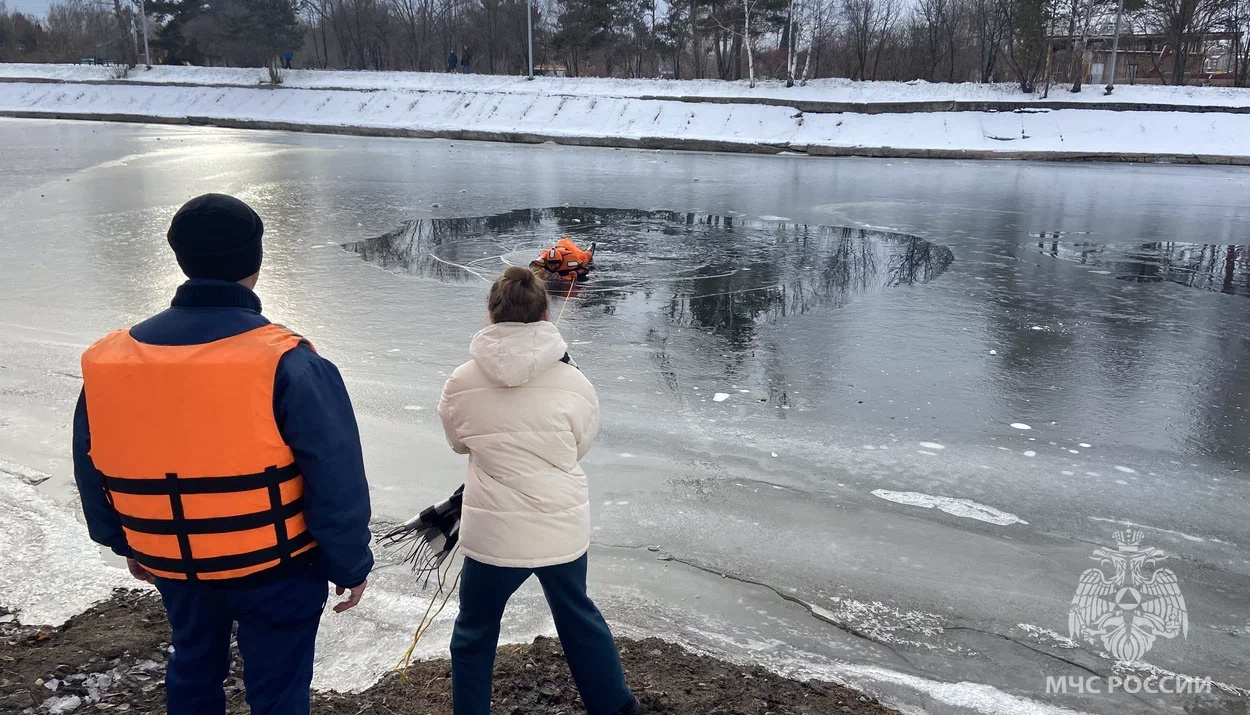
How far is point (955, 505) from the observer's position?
4723 millimetres

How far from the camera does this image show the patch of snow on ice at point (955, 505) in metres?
4.58

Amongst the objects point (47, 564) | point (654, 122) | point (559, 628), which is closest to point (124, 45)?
point (654, 122)

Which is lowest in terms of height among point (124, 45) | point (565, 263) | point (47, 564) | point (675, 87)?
point (47, 564)

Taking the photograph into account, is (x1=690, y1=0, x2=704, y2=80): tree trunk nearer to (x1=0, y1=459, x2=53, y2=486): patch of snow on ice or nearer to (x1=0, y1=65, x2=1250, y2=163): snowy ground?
(x1=0, y1=65, x2=1250, y2=163): snowy ground

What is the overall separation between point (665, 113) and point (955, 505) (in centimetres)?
3316

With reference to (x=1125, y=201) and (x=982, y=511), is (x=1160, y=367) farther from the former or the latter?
(x=1125, y=201)

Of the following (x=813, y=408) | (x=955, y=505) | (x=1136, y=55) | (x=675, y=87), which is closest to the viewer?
(x=955, y=505)

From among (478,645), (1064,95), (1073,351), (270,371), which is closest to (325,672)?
(478,645)

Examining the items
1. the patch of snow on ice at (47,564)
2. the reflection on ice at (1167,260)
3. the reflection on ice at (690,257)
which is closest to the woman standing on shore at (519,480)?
the patch of snow on ice at (47,564)

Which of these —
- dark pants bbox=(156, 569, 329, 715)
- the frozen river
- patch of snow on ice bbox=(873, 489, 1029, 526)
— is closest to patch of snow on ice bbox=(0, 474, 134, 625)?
the frozen river

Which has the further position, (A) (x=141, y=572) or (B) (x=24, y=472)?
(B) (x=24, y=472)

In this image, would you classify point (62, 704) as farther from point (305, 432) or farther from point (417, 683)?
point (305, 432)

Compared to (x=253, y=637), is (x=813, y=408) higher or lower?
lower

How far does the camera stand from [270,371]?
2146 mm
